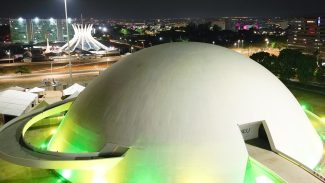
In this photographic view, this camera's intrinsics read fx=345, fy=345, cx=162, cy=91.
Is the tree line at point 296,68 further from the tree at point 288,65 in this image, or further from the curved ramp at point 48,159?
the curved ramp at point 48,159

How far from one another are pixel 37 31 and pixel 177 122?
511 feet

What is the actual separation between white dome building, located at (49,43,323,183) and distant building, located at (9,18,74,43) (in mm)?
129616

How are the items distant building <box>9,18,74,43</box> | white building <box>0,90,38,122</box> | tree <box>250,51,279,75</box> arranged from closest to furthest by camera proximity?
white building <box>0,90,38,122</box>
tree <box>250,51,279,75</box>
distant building <box>9,18,74,43</box>

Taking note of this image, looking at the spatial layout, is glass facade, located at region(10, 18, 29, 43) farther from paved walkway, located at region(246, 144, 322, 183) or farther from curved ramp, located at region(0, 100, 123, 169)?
paved walkway, located at region(246, 144, 322, 183)

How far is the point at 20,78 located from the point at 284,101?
49.1 meters

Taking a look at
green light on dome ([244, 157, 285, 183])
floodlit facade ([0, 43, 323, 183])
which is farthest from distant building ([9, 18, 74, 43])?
green light on dome ([244, 157, 285, 183])

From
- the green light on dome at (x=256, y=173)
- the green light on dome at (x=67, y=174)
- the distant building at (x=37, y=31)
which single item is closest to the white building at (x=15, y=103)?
the green light on dome at (x=67, y=174)

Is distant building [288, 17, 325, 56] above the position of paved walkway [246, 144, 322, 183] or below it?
above

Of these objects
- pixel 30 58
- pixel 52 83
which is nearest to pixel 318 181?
pixel 52 83

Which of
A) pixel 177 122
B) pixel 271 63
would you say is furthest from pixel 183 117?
pixel 271 63

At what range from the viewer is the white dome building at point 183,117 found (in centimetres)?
1533

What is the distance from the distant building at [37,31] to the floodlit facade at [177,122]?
129739 mm

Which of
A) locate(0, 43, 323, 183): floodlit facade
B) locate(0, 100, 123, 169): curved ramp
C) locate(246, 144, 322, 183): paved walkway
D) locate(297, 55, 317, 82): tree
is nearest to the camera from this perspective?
locate(246, 144, 322, 183): paved walkway

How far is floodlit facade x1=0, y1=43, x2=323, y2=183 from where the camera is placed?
600 inches
